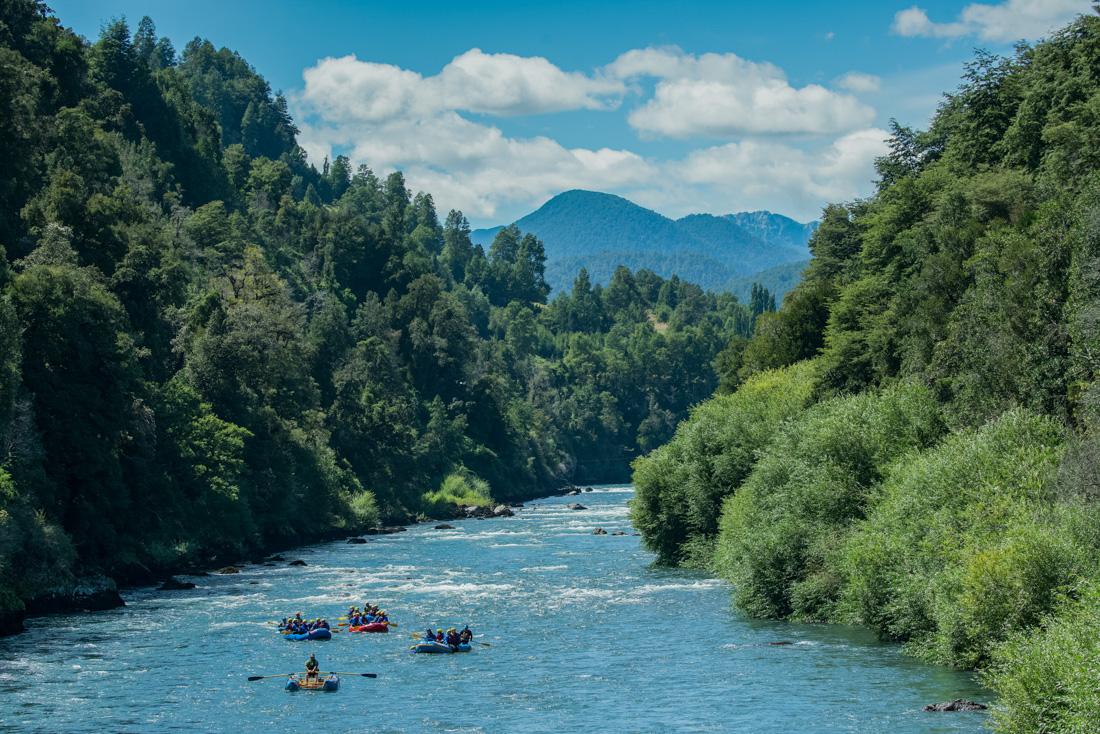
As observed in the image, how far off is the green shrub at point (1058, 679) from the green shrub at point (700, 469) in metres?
45.6

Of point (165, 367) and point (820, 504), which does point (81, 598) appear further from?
point (820, 504)

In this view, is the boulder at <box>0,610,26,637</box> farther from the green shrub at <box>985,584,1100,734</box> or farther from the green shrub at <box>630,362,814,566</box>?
the green shrub at <box>985,584,1100,734</box>

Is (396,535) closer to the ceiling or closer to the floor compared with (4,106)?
closer to the floor

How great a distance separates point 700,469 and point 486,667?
35.5 meters

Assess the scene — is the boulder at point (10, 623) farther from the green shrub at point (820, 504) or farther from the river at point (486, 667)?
the green shrub at point (820, 504)

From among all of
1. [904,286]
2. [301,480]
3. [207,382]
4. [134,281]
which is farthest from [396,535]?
[904,286]

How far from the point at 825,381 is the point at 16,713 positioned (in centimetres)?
6215

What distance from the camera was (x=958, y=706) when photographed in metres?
43.6

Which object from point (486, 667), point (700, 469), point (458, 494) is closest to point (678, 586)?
point (700, 469)

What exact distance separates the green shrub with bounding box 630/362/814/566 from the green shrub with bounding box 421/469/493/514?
66.9 metres

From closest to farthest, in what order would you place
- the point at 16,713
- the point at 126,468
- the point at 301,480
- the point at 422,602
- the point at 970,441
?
the point at 16,713
the point at 970,441
the point at 422,602
the point at 126,468
the point at 301,480

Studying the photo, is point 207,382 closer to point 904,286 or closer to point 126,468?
point 126,468

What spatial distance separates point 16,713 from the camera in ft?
152

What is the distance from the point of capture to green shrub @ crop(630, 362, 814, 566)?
87.1m
